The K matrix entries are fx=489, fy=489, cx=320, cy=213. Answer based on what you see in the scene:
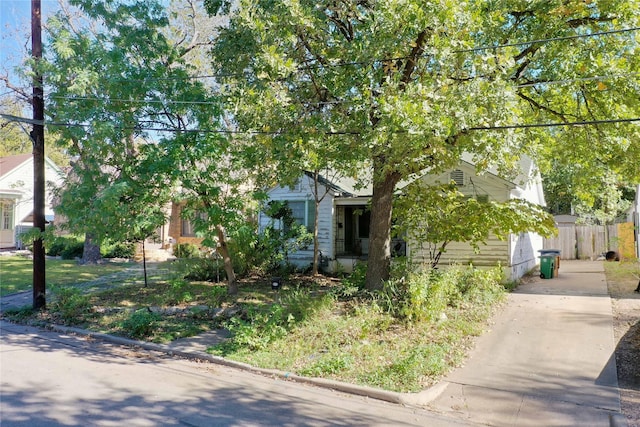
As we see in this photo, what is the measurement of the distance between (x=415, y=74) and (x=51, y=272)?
1584 centimetres

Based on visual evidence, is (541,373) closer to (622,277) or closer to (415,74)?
(415,74)

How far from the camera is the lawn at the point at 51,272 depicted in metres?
16.2

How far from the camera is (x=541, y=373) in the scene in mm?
7398

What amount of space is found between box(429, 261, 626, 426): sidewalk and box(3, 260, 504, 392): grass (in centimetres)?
43

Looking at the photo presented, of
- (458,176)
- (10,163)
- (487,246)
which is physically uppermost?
(10,163)

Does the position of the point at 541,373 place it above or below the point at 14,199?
below

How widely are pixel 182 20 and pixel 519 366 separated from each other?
19308 millimetres

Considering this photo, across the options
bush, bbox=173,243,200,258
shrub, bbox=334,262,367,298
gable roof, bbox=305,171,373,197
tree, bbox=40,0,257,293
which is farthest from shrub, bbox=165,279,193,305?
bush, bbox=173,243,200,258

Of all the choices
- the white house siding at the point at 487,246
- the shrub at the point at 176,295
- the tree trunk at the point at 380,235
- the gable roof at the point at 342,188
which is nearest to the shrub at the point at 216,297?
the shrub at the point at 176,295

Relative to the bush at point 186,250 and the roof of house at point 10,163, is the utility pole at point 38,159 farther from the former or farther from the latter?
the roof of house at point 10,163

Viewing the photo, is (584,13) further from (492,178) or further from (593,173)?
(492,178)

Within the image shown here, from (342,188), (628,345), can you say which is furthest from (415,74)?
(342,188)

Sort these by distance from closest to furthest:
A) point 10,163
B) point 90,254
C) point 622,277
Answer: point 622,277 < point 90,254 < point 10,163

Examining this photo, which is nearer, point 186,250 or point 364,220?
point 364,220
